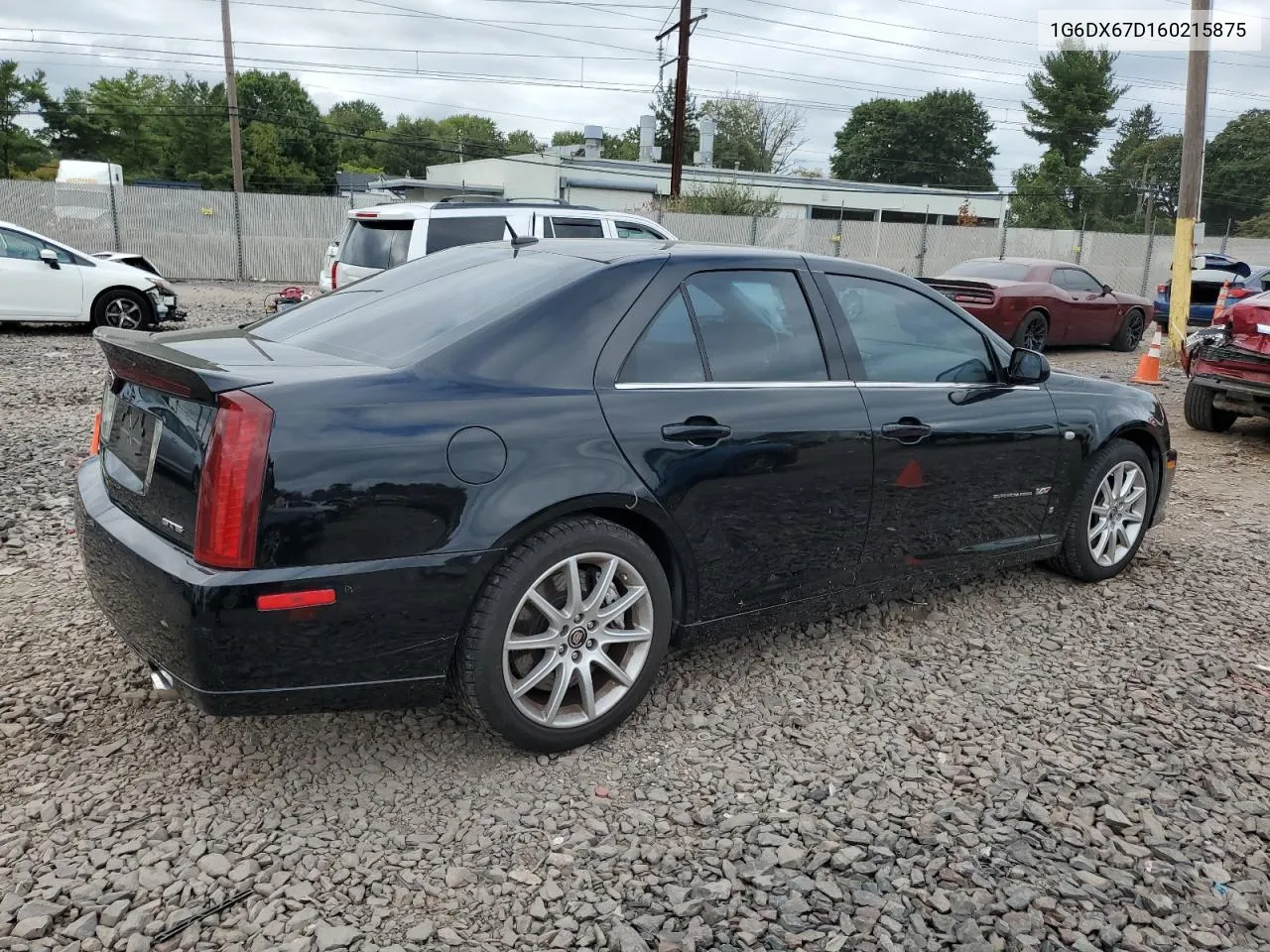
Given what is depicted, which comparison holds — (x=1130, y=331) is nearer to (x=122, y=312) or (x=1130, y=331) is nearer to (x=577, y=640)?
(x=122, y=312)

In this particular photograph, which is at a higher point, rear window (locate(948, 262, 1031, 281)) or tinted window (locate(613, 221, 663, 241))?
tinted window (locate(613, 221, 663, 241))

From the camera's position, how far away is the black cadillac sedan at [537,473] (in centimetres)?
257

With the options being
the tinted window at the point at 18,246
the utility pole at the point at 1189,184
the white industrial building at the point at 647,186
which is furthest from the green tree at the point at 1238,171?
the tinted window at the point at 18,246

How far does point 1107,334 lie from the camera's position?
52.3ft

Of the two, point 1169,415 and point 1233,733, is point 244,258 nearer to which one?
point 1169,415

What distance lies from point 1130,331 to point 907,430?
14.7 meters

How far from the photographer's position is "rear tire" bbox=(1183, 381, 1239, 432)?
362 inches

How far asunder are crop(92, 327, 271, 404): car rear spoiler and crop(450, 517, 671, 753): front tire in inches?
34.8

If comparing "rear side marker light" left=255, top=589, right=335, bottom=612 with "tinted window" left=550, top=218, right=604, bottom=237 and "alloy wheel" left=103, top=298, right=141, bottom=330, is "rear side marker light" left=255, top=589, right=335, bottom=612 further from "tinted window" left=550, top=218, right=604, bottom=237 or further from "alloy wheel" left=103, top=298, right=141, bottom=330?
"alloy wheel" left=103, top=298, right=141, bottom=330

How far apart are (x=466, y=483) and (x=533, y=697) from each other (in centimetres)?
79

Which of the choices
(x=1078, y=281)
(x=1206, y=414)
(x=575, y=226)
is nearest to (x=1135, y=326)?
(x=1078, y=281)

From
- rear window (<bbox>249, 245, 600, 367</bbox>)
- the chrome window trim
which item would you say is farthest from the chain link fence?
rear window (<bbox>249, 245, 600, 367</bbox>)

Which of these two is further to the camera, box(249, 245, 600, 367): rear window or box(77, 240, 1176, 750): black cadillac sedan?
box(249, 245, 600, 367): rear window

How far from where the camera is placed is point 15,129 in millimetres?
55344
